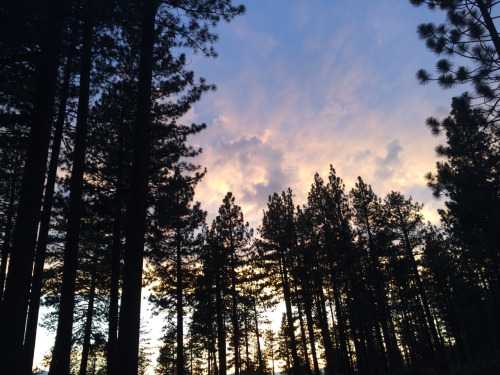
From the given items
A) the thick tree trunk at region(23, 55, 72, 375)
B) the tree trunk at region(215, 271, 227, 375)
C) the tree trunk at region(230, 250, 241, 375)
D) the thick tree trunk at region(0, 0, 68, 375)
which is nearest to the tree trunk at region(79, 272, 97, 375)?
the tree trunk at region(215, 271, 227, 375)

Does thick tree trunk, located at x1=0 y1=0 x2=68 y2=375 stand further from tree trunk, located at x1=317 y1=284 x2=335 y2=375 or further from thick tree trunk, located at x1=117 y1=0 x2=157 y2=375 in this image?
tree trunk, located at x1=317 y1=284 x2=335 y2=375

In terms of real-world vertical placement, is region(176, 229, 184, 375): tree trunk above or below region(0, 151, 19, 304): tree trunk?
below

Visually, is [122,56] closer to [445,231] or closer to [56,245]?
[56,245]

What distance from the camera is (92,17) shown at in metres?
8.73

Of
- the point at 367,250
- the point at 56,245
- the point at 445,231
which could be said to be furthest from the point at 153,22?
the point at 445,231

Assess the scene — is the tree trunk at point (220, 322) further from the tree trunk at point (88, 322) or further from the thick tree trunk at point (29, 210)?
the thick tree trunk at point (29, 210)

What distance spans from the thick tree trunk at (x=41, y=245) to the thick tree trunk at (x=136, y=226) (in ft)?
12.9

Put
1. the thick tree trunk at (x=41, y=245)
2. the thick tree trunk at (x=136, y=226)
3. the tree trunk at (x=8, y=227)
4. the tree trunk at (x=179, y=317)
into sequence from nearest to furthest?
1. the thick tree trunk at (x=136, y=226)
2. the thick tree trunk at (x=41, y=245)
3. the tree trunk at (x=8, y=227)
4. the tree trunk at (x=179, y=317)

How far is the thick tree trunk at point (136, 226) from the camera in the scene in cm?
671

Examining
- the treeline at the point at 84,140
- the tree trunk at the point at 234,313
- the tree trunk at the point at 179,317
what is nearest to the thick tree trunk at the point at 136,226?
the treeline at the point at 84,140

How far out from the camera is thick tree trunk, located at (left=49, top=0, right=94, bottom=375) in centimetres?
864

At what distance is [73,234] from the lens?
967 cm

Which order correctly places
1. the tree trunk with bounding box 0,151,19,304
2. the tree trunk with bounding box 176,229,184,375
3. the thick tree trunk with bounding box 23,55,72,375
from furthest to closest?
the tree trunk with bounding box 176,229,184,375 → the tree trunk with bounding box 0,151,19,304 → the thick tree trunk with bounding box 23,55,72,375

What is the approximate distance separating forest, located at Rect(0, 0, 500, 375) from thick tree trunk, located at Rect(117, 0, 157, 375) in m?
0.03
